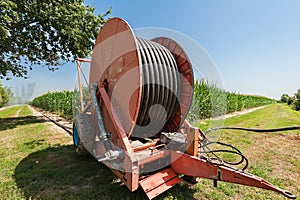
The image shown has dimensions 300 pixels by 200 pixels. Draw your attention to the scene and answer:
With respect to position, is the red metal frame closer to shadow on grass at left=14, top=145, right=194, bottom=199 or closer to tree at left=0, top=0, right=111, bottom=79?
shadow on grass at left=14, top=145, right=194, bottom=199

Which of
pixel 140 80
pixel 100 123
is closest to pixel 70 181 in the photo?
pixel 100 123

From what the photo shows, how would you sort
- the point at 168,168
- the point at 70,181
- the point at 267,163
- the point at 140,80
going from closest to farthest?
the point at 140,80 < the point at 168,168 < the point at 70,181 < the point at 267,163

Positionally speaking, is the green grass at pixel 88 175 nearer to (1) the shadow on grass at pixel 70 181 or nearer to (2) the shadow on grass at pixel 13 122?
(1) the shadow on grass at pixel 70 181

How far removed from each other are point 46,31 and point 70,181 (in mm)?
10000

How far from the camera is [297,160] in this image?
3750 millimetres

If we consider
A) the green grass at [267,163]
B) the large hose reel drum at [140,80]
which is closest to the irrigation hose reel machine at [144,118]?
the large hose reel drum at [140,80]

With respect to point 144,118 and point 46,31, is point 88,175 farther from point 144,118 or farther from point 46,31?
point 46,31

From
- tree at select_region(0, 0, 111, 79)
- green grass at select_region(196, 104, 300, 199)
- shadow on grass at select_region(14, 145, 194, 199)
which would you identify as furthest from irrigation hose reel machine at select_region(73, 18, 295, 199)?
tree at select_region(0, 0, 111, 79)

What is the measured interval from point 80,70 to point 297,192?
4.51 m

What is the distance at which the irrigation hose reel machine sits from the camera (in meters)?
2.04

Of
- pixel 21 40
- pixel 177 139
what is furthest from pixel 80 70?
pixel 21 40

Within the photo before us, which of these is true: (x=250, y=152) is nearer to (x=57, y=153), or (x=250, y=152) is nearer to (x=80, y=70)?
(x=80, y=70)

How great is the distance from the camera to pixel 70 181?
2.90 metres

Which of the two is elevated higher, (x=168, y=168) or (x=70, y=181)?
(x=168, y=168)
